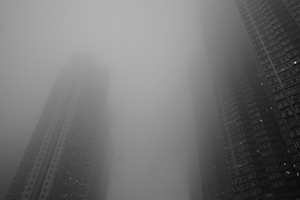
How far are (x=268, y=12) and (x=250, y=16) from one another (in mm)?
7119

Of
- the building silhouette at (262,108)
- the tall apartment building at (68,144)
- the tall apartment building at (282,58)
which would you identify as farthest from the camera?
the tall apartment building at (68,144)

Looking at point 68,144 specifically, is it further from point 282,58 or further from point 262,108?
point 282,58

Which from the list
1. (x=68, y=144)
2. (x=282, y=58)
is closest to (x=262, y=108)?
(x=282, y=58)

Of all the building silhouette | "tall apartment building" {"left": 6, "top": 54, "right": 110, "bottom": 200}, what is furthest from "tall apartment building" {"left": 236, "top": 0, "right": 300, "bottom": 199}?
"tall apartment building" {"left": 6, "top": 54, "right": 110, "bottom": 200}

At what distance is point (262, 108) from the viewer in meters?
104

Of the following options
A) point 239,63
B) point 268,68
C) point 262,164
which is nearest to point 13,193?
point 262,164

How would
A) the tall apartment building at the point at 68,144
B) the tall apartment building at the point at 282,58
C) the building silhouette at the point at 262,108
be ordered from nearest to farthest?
1. the tall apartment building at the point at 282,58
2. the building silhouette at the point at 262,108
3. the tall apartment building at the point at 68,144

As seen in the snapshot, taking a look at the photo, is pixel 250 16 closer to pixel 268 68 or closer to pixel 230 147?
pixel 268 68

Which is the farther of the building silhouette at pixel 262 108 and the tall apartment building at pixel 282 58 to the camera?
the building silhouette at pixel 262 108

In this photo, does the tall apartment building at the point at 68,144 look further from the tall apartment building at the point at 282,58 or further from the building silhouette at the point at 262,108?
the tall apartment building at the point at 282,58

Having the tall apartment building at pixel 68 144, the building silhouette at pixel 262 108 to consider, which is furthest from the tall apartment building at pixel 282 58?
the tall apartment building at pixel 68 144

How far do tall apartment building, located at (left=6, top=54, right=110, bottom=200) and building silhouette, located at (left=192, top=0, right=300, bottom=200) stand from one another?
64991mm

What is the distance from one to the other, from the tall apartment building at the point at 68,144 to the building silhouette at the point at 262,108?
2559 inches

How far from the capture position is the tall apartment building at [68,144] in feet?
343
